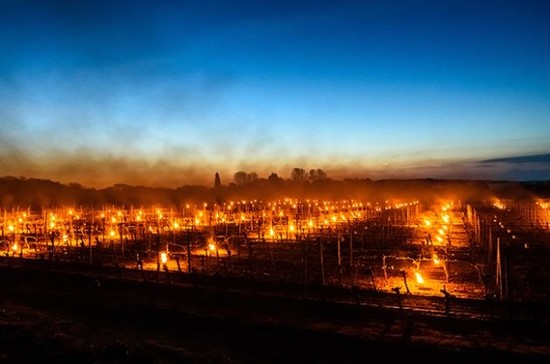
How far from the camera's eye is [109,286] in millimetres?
16953

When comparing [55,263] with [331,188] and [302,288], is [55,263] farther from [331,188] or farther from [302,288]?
[331,188]

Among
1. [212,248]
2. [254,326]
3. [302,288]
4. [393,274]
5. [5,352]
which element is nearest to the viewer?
[5,352]

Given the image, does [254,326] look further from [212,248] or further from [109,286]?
[212,248]

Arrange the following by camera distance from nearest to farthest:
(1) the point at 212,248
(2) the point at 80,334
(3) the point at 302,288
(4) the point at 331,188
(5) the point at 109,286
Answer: (2) the point at 80,334 < (3) the point at 302,288 < (5) the point at 109,286 < (1) the point at 212,248 < (4) the point at 331,188

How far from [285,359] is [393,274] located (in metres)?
10.0

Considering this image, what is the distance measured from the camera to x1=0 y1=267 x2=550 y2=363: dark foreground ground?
9625 millimetres

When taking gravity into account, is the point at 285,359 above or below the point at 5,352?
below

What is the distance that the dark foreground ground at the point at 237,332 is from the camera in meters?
9.62

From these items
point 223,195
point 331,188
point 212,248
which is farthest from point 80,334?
point 331,188

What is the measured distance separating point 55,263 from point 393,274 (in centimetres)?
1451

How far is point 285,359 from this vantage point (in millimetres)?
9789

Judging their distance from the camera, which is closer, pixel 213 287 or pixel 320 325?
pixel 320 325

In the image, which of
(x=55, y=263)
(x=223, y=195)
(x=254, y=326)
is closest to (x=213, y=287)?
(x=254, y=326)

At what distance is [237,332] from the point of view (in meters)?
11.6
